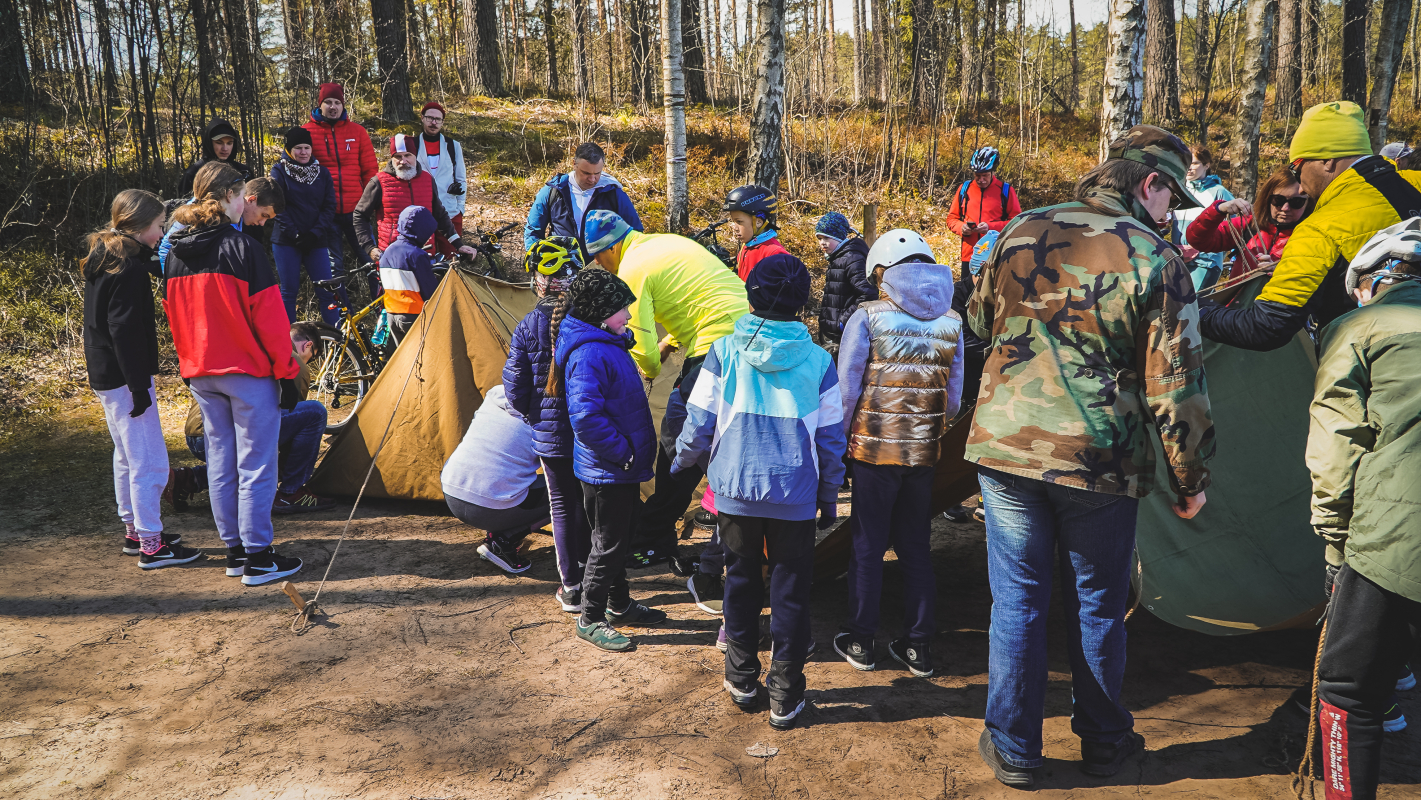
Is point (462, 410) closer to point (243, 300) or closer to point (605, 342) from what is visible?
point (243, 300)

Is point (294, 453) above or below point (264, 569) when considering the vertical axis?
above

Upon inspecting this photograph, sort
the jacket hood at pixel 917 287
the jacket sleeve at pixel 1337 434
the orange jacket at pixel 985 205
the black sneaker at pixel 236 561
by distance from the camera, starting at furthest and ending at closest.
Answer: the orange jacket at pixel 985 205 < the black sneaker at pixel 236 561 < the jacket hood at pixel 917 287 < the jacket sleeve at pixel 1337 434

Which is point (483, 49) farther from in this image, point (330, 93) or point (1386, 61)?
point (1386, 61)

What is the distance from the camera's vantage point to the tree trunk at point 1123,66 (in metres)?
7.09

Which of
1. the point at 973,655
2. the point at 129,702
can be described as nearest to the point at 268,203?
the point at 129,702

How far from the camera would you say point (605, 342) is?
3.72 metres

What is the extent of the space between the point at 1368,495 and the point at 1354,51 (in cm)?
1616

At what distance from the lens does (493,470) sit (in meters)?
4.41

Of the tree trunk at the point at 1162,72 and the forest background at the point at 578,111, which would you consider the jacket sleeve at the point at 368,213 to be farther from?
the tree trunk at the point at 1162,72

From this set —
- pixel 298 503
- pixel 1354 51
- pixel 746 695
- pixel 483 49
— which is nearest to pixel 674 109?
pixel 298 503

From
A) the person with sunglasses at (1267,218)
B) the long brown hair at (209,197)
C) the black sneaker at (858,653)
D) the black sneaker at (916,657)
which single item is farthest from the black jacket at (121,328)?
the person with sunglasses at (1267,218)

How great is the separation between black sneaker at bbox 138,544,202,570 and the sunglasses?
6.03 m

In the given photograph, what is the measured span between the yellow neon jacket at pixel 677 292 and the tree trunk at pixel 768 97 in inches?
238

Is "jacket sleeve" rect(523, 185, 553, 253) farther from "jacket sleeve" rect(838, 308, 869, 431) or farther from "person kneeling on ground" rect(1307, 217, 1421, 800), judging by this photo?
"person kneeling on ground" rect(1307, 217, 1421, 800)
